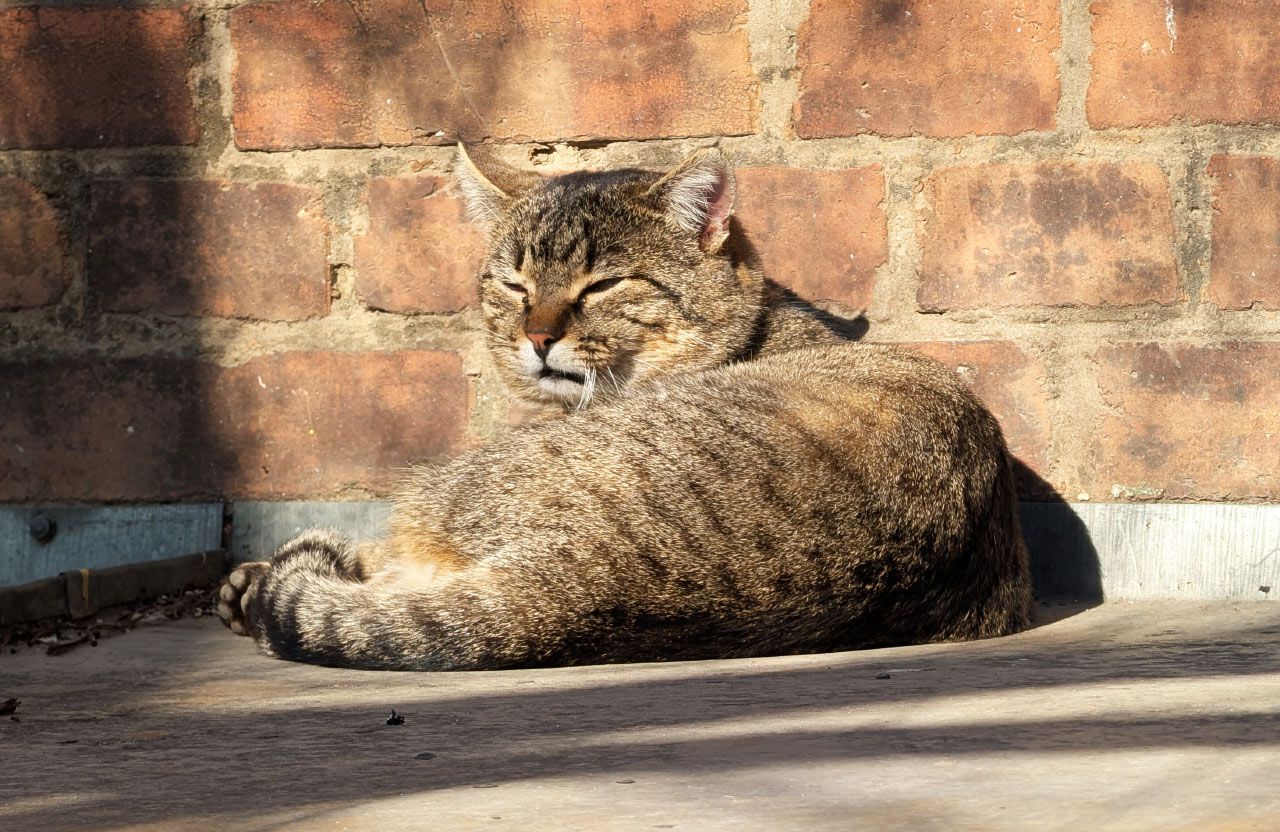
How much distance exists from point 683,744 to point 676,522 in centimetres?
81

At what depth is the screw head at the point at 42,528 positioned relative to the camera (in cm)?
319

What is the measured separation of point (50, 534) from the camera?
10.5ft

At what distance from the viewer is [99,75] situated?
10.3 feet

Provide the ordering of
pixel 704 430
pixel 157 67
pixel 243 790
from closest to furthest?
pixel 243 790 → pixel 704 430 → pixel 157 67

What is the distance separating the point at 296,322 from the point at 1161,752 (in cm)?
237

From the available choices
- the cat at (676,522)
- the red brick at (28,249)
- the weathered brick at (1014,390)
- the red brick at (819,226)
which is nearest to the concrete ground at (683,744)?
the cat at (676,522)

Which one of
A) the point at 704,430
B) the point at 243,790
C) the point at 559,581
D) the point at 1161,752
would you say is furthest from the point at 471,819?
the point at 704,430

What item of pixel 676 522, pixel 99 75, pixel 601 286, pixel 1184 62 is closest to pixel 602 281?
pixel 601 286

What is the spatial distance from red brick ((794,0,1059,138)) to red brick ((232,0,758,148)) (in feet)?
0.85

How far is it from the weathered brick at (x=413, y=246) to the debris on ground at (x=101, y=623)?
2.54ft

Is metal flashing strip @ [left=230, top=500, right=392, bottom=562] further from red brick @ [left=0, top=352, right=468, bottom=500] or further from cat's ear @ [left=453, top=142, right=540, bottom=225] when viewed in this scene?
cat's ear @ [left=453, top=142, right=540, bottom=225]

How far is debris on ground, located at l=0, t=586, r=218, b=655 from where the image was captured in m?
2.52

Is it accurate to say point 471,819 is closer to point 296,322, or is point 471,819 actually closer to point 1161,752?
point 1161,752

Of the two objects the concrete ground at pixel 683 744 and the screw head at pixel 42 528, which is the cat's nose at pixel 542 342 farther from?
the screw head at pixel 42 528
